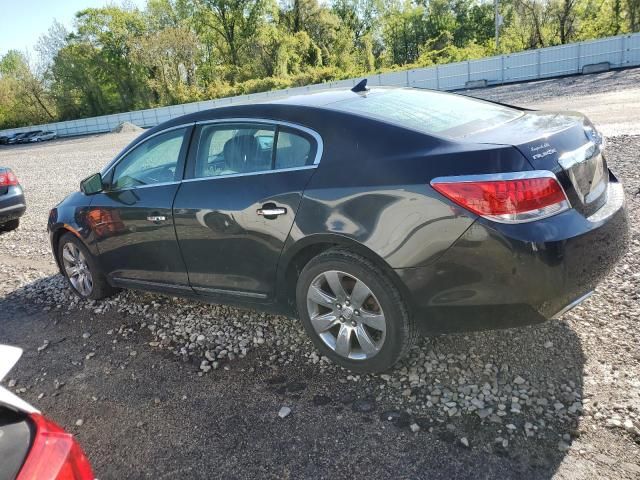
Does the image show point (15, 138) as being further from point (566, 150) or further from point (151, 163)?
point (566, 150)

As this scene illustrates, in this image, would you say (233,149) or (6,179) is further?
(6,179)

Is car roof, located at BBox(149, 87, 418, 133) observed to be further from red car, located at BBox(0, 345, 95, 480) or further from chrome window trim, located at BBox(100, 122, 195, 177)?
red car, located at BBox(0, 345, 95, 480)

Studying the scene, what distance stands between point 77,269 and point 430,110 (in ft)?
11.8

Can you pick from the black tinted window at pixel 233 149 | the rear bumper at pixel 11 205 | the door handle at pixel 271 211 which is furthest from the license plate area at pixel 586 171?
the rear bumper at pixel 11 205

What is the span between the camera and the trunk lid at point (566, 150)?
2631 millimetres

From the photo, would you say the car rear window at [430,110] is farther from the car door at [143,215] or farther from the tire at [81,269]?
the tire at [81,269]

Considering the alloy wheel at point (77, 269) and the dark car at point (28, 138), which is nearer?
the alloy wheel at point (77, 269)

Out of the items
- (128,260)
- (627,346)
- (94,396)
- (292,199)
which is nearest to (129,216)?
(128,260)

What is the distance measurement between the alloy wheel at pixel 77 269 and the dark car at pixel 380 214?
108cm

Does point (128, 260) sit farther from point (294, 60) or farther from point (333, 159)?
point (294, 60)

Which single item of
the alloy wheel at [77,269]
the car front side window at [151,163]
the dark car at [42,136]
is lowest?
the dark car at [42,136]

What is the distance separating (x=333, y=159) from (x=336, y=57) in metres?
61.6

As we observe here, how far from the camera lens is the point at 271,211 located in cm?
321

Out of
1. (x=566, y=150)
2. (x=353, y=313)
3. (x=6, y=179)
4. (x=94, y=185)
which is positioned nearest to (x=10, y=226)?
(x=6, y=179)
